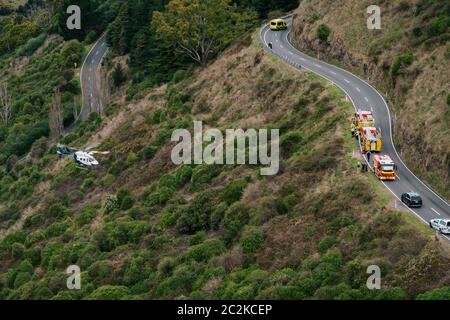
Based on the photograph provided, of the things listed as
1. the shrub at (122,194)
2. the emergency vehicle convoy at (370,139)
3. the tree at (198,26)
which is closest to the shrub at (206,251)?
the emergency vehicle convoy at (370,139)

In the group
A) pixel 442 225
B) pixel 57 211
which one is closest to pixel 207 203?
pixel 442 225

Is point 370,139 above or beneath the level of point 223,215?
above

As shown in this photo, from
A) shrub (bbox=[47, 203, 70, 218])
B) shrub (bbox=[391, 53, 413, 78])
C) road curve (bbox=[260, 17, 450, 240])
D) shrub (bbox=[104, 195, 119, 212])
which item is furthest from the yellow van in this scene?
shrub (bbox=[47, 203, 70, 218])

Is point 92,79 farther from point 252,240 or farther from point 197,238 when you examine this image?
point 252,240

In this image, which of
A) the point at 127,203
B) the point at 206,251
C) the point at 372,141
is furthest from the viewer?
the point at 127,203

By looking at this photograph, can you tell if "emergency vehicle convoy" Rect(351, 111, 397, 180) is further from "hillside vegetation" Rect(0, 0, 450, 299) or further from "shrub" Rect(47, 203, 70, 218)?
"shrub" Rect(47, 203, 70, 218)
